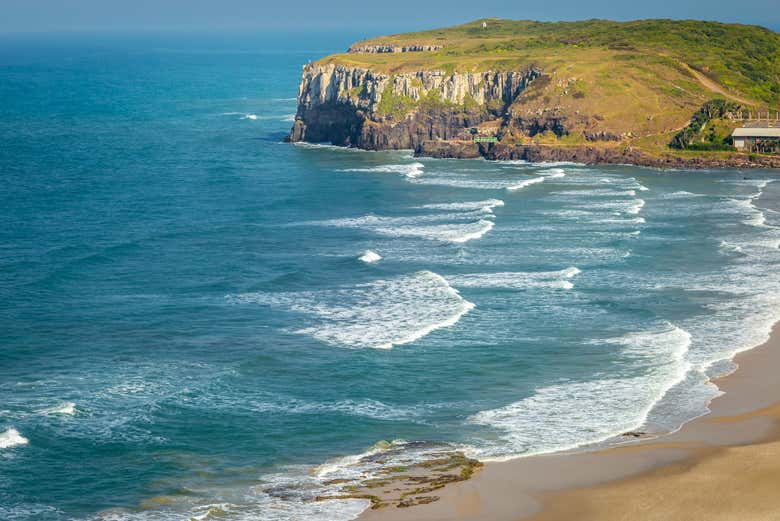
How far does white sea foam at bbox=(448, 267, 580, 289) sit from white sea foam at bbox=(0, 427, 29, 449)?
1328 inches

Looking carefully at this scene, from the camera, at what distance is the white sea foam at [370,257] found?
8202 centimetres

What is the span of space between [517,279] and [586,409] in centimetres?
2396

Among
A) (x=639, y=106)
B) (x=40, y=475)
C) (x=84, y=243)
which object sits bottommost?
(x=40, y=475)

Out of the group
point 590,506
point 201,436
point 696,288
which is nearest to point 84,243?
point 201,436

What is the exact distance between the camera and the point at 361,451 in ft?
160

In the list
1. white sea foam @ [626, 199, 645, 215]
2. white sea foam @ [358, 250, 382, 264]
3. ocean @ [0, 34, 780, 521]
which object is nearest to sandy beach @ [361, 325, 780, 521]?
ocean @ [0, 34, 780, 521]

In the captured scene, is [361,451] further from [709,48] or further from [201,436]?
[709,48]

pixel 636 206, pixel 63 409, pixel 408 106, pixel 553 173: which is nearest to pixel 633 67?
pixel 408 106

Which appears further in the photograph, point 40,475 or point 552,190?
point 552,190

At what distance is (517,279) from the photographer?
76688 millimetres

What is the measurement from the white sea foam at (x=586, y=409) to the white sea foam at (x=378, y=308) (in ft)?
36.7

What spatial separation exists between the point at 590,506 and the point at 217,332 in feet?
94.7

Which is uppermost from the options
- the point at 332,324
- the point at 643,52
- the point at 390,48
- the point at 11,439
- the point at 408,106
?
the point at 390,48

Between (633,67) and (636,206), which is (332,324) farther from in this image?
(633,67)
